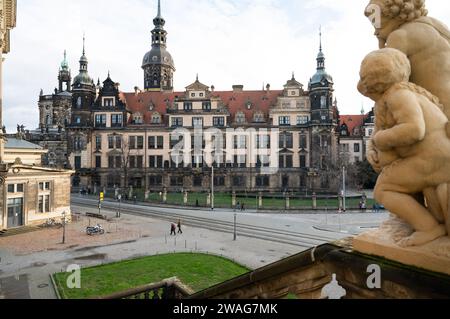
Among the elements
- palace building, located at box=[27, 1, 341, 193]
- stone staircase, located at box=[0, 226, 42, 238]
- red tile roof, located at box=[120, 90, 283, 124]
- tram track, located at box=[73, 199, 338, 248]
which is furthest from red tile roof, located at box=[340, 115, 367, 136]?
stone staircase, located at box=[0, 226, 42, 238]

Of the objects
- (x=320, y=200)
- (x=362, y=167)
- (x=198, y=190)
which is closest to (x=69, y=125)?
(x=198, y=190)

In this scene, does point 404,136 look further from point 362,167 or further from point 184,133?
point 362,167

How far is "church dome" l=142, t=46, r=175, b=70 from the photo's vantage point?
76.5 m

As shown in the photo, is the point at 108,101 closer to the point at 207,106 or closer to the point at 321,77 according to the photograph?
the point at 207,106

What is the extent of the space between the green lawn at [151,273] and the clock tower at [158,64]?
63.6 metres

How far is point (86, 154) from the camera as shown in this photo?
2190 inches

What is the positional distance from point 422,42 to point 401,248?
195cm

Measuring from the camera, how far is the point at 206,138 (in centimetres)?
5388

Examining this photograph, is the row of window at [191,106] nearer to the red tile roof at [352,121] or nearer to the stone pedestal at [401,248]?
the red tile roof at [352,121]

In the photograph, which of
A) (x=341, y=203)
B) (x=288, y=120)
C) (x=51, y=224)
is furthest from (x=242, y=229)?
(x=288, y=120)

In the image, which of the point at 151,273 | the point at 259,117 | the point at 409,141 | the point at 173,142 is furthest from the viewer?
the point at 173,142

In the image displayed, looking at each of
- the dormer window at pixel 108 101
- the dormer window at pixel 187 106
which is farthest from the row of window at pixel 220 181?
the dormer window at pixel 108 101

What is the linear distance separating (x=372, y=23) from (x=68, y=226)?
31035mm

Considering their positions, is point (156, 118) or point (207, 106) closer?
point (207, 106)
